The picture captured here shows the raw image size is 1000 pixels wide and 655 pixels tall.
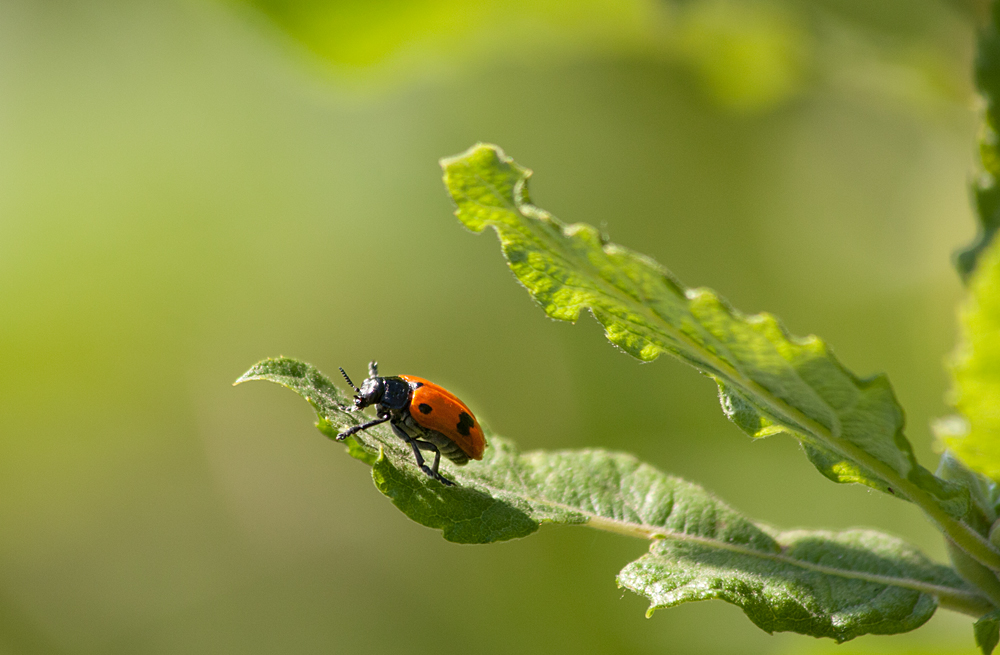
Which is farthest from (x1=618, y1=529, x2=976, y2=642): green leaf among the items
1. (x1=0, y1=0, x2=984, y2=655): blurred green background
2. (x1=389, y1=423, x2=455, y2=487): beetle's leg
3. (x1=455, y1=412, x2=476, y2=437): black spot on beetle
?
(x1=0, y1=0, x2=984, y2=655): blurred green background

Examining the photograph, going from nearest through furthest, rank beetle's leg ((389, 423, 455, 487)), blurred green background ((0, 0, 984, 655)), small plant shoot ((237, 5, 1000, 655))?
1. small plant shoot ((237, 5, 1000, 655))
2. beetle's leg ((389, 423, 455, 487))
3. blurred green background ((0, 0, 984, 655))

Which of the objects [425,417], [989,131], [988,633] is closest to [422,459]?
[425,417]

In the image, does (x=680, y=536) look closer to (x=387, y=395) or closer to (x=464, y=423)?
(x=464, y=423)

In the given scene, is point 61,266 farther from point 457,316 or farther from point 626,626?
point 626,626

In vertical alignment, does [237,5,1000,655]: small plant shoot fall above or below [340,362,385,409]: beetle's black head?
below

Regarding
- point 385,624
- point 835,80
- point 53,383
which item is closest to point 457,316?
point 385,624

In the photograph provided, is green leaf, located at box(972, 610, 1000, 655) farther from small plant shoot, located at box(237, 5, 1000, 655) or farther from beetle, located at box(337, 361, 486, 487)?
beetle, located at box(337, 361, 486, 487)

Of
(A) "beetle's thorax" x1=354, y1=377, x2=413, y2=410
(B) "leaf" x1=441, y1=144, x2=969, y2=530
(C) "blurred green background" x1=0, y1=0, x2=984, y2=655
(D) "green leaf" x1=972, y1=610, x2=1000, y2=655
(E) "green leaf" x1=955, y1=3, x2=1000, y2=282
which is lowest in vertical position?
(D) "green leaf" x1=972, y1=610, x2=1000, y2=655

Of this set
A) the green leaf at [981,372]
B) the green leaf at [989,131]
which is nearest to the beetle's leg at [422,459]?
the green leaf at [981,372]
